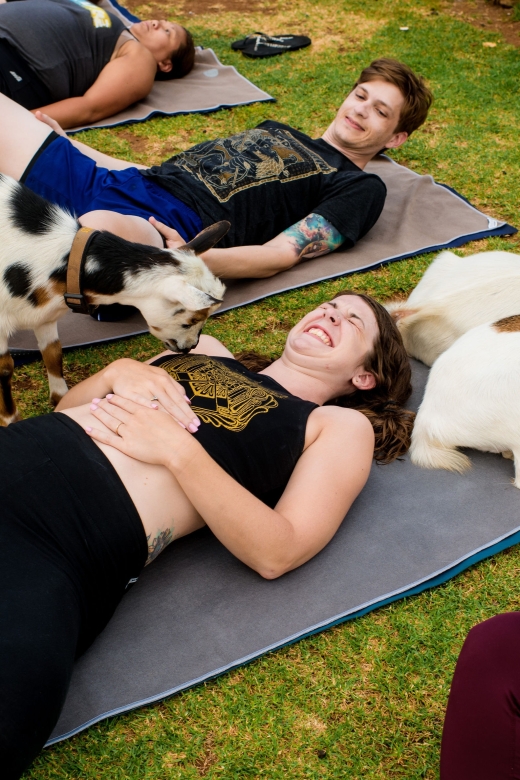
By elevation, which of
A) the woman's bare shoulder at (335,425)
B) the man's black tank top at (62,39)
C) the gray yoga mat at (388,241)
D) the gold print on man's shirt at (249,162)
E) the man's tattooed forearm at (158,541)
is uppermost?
the man's black tank top at (62,39)

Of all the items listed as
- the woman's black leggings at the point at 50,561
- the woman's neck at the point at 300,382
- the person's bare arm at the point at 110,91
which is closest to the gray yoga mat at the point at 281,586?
the woman's black leggings at the point at 50,561

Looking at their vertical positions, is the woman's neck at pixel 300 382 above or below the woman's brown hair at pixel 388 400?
above

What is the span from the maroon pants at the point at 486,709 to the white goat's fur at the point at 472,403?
138 centimetres

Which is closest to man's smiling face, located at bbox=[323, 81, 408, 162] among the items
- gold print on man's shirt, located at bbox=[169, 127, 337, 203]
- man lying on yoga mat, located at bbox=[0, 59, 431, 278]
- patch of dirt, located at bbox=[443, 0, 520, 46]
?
man lying on yoga mat, located at bbox=[0, 59, 431, 278]

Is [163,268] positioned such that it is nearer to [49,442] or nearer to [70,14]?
[49,442]

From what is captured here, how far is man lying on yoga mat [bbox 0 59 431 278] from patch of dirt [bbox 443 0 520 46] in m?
5.19

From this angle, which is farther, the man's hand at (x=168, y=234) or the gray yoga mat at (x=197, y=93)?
the gray yoga mat at (x=197, y=93)

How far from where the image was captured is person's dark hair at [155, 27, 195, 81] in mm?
7270

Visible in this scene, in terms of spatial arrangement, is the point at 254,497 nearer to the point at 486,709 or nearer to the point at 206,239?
the point at 486,709

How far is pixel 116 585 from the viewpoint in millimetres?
2510

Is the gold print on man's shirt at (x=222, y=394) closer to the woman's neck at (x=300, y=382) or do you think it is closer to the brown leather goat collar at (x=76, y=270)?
the woman's neck at (x=300, y=382)

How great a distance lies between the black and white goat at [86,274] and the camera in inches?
131

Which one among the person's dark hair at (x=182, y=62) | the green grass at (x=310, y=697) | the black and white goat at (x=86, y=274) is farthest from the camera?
the person's dark hair at (x=182, y=62)

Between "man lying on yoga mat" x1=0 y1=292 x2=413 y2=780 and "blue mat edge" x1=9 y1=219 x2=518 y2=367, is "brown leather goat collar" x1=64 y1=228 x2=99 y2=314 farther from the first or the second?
"blue mat edge" x1=9 y1=219 x2=518 y2=367
